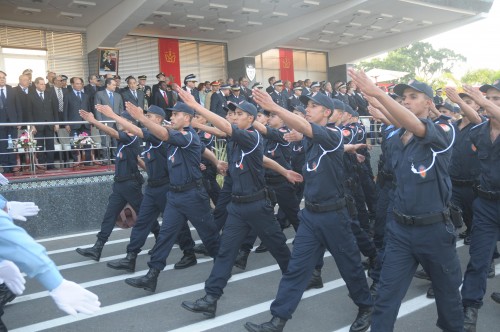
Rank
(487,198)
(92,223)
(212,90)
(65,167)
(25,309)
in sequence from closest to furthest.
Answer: (487,198) < (25,309) < (92,223) < (65,167) < (212,90)

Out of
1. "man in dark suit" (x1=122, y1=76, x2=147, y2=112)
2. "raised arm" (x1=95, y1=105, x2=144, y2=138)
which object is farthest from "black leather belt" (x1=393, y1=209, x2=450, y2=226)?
"man in dark suit" (x1=122, y1=76, x2=147, y2=112)

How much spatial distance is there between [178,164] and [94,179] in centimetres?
430

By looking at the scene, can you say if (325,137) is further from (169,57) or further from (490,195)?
(169,57)

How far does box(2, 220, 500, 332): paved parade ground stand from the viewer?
462 cm

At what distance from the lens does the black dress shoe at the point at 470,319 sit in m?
4.26

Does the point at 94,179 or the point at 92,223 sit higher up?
the point at 94,179

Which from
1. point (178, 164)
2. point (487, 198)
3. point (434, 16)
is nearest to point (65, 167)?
point (178, 164)

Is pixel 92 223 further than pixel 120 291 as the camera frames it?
Yes

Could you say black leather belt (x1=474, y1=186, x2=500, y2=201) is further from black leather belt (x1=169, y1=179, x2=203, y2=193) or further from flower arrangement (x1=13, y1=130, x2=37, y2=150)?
flower arrangement (x1=13, y1=130, x2=37, y2=150)

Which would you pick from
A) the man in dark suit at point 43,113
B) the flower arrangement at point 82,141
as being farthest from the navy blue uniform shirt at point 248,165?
the man in dark suit at point 43,113

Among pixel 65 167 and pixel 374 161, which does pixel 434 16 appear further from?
pixel 65 167

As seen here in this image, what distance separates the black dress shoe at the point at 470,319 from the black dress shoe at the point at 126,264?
13.4 feet

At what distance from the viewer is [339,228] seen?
14.3 feet

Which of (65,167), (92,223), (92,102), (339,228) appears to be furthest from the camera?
(92,102)
